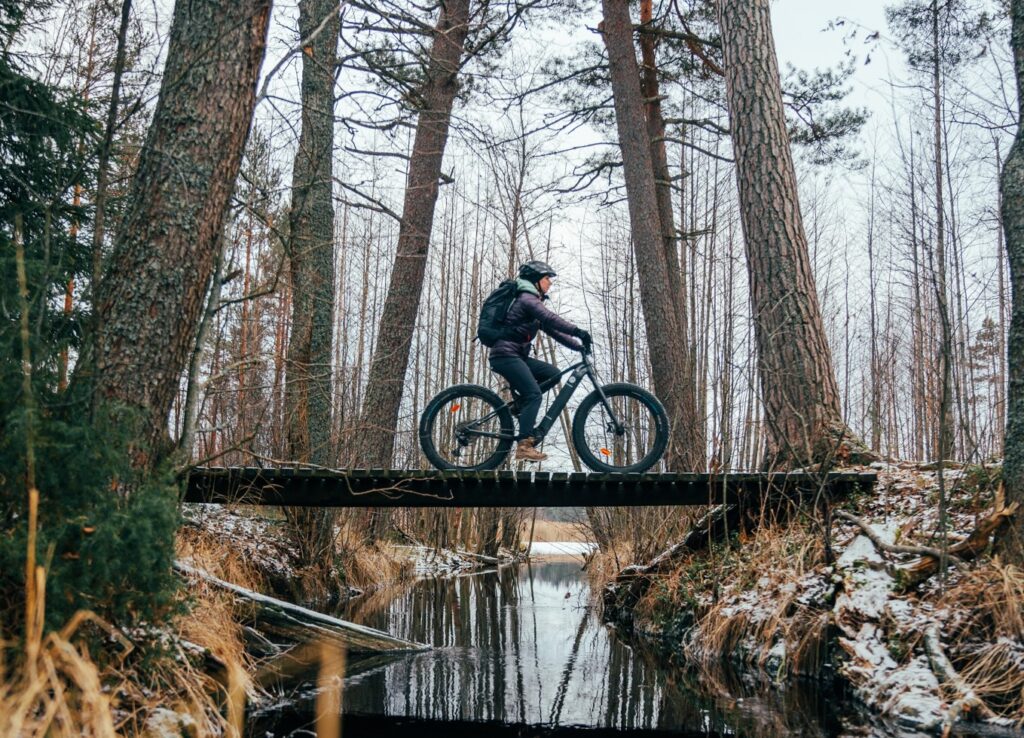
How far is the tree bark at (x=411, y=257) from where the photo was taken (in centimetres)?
1059

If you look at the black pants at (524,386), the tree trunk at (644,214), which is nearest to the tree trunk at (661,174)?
the tree trunk at (644,214)

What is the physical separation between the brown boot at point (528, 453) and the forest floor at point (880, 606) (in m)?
1.67

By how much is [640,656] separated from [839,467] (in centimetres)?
228

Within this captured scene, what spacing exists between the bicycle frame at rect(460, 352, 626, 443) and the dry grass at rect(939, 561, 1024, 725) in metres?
2.86

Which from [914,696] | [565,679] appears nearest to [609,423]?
[565,679]

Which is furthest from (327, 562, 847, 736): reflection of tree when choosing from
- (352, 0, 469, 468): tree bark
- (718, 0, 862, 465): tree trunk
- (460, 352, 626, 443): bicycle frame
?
(352, 0, 469, 468): tree bark

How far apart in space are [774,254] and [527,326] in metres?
2.46

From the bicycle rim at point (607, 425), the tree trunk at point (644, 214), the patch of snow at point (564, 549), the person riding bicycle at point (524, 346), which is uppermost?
the tree trunk at point (644, 214)

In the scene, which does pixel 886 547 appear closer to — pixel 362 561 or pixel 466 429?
pixel 466 429

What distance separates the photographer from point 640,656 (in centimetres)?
688

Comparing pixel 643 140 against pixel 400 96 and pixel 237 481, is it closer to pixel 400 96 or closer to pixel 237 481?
pixel 400 96

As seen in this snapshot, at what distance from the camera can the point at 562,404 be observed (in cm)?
732

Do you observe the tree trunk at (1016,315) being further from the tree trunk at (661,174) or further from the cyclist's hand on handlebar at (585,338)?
the tree trunk at (661,174)

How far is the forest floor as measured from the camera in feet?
15.0
